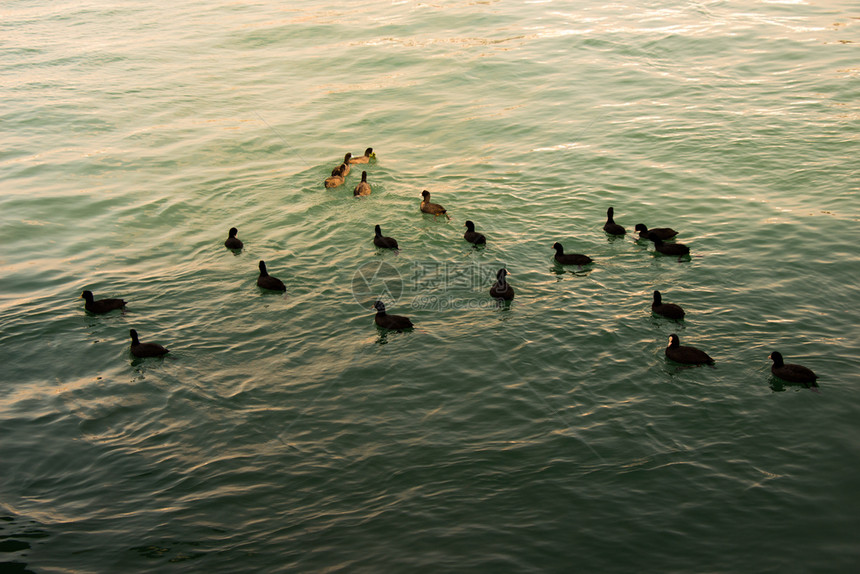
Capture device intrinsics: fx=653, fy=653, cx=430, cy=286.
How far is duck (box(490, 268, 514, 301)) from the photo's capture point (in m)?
13.2

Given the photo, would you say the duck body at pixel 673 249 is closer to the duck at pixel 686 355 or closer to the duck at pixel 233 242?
the duck at pixel 686 355

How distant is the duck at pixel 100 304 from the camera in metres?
13.6

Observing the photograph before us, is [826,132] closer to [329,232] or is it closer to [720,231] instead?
[720,231]

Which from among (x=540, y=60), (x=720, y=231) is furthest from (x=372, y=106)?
(x=720, y=231)

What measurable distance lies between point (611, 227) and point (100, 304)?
11513mm

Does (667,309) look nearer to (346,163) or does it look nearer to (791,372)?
(791,372)

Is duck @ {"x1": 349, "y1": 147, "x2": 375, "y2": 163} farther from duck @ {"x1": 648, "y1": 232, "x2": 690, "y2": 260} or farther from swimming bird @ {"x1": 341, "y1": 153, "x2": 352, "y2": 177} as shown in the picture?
duck @ {"x1": 648, "y1": 232, "x2": 690, "y2": 260}

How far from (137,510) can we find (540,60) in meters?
26.5

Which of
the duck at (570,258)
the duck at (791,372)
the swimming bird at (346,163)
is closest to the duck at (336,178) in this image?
the swimming bird at (346,163)

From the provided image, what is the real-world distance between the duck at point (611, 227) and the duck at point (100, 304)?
435 inches

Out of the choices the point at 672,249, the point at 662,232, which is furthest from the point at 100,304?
the point at 662,232

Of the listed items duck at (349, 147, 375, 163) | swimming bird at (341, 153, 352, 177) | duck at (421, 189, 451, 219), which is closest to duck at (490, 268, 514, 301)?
duck at (421, 189, 451, 219)

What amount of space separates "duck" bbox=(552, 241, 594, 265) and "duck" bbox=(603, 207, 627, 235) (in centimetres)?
151

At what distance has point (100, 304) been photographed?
44.5 ft
